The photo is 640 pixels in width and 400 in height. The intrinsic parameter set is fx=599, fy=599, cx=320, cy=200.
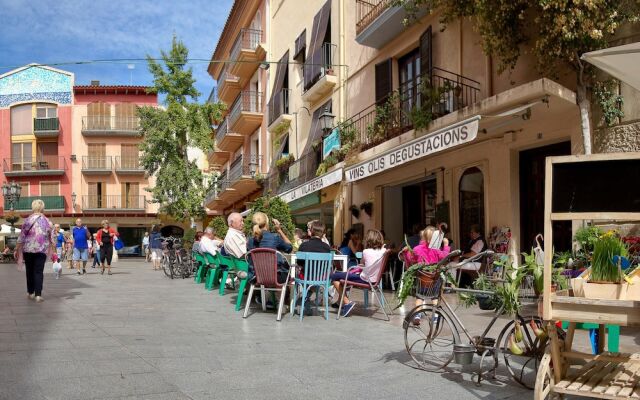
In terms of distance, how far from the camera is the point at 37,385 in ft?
14.1

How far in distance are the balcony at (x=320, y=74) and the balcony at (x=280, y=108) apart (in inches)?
112

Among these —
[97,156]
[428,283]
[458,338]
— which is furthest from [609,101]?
[97,156]

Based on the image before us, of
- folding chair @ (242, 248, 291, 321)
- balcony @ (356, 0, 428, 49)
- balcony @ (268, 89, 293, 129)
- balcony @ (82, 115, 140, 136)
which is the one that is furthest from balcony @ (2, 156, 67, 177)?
folding chair @ (242, 248, 291, 321)

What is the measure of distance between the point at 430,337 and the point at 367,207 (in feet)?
36.4

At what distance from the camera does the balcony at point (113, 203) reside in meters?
49.4

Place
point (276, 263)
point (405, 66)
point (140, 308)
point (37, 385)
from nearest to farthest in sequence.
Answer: point (37, 385), point (276, 263), point (140, 308), point (405, 66)

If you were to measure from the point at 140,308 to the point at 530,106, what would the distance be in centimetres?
654

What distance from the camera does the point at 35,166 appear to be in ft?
163

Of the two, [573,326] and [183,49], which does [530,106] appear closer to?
[573,326]

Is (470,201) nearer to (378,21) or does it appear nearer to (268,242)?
(378,21)

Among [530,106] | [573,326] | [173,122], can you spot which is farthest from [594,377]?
[173,122]

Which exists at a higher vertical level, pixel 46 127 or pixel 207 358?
pixel 46 127

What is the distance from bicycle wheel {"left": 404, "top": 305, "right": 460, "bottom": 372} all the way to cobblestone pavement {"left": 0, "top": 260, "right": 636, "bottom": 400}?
0.44 feet

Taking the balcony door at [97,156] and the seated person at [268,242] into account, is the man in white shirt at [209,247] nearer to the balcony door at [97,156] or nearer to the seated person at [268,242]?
the seated person at [268,242]
